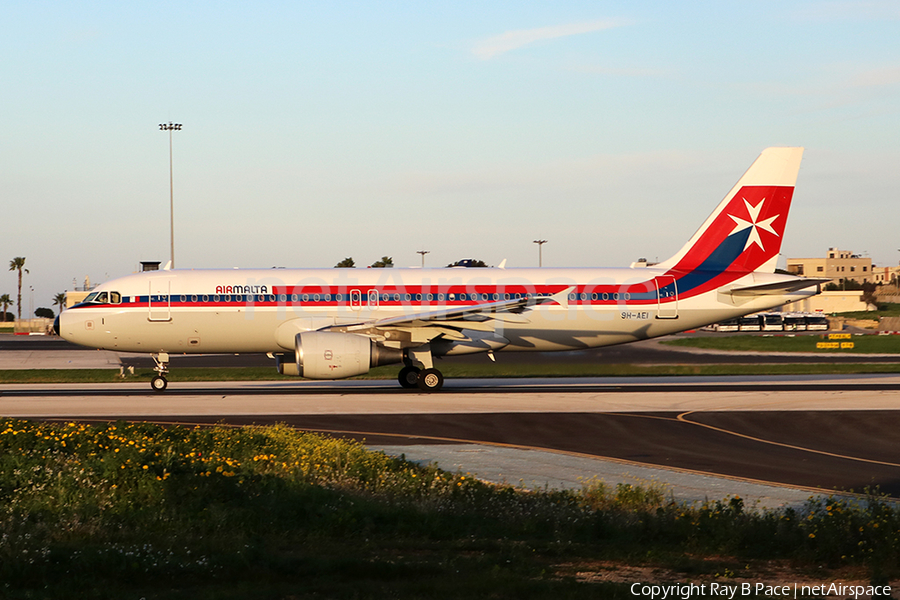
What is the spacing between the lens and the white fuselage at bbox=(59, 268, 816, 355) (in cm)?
3353

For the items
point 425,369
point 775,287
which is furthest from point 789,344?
point 425,369

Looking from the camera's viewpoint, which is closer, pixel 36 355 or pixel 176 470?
pixel 176 470

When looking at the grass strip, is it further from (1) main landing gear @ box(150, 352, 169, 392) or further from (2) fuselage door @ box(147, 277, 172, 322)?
(2) fuselage door @ box(147, 277, 172, 322)

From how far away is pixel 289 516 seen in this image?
37.3 ft

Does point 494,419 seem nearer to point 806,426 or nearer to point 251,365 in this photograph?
point 806,426

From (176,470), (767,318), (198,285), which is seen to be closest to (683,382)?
(198,285)

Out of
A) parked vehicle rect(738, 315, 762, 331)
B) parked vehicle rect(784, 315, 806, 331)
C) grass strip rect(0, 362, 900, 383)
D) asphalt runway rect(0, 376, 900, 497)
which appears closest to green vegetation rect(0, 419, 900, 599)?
asphalt runway rect(0, 376, 900, 497)

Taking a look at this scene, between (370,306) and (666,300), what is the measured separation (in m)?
12.2

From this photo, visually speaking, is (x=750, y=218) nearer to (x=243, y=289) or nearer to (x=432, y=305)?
(x=432, y=305)

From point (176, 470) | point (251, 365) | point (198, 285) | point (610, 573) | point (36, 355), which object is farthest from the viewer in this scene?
point (36, 355)

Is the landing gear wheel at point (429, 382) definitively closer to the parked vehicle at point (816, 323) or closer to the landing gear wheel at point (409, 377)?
the landing gear wheel at point (409, 377)

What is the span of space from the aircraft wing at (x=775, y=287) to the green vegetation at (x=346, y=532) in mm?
23821

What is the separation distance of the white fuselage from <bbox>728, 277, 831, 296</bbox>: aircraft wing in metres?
0.30

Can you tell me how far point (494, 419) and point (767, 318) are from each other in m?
84.1
